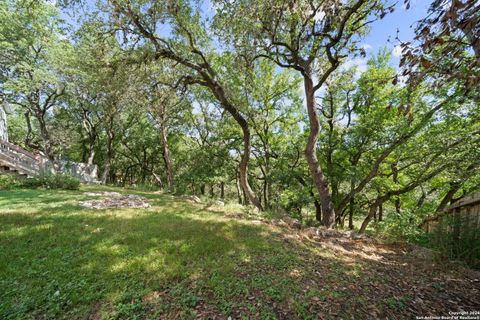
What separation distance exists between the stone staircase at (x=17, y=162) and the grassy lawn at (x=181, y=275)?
6470 mm

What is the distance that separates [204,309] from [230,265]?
2.69ft

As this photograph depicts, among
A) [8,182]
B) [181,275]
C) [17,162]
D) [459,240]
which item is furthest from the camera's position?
[17,162]

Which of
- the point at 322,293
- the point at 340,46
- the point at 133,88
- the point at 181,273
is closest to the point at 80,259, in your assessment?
the point at 181,273

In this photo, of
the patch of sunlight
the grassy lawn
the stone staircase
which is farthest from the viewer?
the stone staircase

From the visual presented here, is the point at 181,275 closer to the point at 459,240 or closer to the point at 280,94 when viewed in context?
the point at 459,240

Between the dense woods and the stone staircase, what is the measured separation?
3743 millimetres

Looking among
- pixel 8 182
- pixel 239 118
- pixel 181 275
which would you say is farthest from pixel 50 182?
pixel 181 275

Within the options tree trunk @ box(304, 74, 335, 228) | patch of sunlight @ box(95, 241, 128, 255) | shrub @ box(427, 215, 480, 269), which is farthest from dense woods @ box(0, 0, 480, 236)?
patch of sunlight @ box(95, 241, 128, 255)

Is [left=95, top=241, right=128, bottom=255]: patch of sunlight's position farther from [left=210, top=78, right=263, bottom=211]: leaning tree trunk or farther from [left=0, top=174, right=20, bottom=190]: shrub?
[left=0, top=174, right=20, bottom=190]: shrub

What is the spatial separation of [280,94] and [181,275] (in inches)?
417

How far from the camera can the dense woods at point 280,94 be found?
434cm

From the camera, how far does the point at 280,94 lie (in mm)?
11398

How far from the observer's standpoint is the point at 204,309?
6.76ft

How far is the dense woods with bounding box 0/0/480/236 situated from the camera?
4.34 meters
